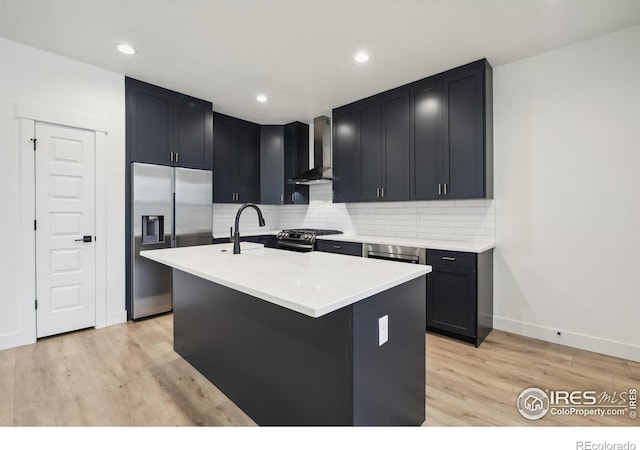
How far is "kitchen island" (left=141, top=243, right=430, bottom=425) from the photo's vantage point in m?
1.27

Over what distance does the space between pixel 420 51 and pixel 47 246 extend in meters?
4.12

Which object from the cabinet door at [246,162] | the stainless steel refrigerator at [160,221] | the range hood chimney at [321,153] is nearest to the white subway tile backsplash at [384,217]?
the cabinet door at [246,162]

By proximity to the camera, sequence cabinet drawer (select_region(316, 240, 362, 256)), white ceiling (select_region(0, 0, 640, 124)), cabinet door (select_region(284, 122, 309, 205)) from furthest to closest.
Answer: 1. cabinet door (select_region(284, 122, 309, 205))
2. cabinet drawer (select_region(316, 240, 362, 256))
3. white ceiling (select_region(0, 0, 640, 124))

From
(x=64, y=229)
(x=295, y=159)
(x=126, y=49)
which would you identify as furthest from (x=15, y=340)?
(x=295, y=159)

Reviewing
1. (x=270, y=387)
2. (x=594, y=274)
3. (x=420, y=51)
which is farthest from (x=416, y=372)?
(x=420, y=51)

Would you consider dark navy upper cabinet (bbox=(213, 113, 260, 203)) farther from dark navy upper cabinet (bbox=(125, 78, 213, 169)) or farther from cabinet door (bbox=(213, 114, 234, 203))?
dark navy upper cabinet (bbox=(125, 78, 213, 169))

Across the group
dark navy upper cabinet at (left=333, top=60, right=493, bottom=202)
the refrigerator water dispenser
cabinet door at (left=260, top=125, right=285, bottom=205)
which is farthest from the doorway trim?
dark navy upper cabinet at (left=333, top=60, right=493, bottom=202)

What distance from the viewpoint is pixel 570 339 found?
9.05 ft

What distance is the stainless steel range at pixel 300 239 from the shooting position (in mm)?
4145

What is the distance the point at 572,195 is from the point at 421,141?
152cm

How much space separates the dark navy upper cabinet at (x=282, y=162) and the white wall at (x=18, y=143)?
2.22 metres

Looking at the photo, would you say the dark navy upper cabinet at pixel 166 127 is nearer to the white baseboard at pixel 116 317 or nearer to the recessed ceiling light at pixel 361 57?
the white baseboard at pixel 116 317

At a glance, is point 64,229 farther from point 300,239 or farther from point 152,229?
point 300,239

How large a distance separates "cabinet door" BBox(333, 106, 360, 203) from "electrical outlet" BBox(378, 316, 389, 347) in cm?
281
